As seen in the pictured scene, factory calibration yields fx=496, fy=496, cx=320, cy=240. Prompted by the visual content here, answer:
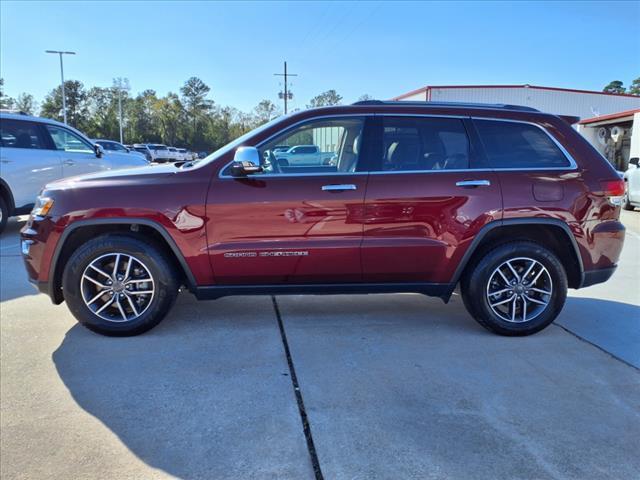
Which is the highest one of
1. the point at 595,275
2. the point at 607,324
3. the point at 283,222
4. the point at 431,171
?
the point at 431,171

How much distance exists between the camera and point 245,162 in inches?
147

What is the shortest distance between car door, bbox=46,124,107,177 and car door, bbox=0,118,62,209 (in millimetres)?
168

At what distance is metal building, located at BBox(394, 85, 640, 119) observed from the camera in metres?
28.8

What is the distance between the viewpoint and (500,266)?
410 cm

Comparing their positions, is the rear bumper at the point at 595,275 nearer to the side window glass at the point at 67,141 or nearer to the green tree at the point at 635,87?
the side window glass at the point at 67,141

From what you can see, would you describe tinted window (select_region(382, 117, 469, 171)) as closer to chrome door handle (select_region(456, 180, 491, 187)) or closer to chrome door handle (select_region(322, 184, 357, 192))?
chrome door handle (select_region(456, 180, 491, 187))

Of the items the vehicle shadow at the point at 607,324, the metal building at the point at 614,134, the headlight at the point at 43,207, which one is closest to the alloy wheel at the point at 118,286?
the headlight at the point at 43,207

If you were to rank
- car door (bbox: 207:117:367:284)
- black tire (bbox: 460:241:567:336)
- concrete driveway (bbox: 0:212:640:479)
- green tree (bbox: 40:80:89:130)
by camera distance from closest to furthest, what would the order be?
concrete driveway (bbox: 0:212:640:479), car door (bbox: 207:117:367:284), black tire (bbox: 460:241:567:336), green tree (bbox: 40:80:89:130)

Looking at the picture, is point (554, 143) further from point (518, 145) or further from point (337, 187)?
point (337, 187)

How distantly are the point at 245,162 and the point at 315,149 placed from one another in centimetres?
72

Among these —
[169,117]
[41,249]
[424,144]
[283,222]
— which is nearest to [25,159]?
[41,249]

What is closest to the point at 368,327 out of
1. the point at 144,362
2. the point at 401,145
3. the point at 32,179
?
the point at 401,145

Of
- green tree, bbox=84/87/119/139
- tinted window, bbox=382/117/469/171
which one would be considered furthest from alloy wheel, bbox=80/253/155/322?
green tree, bbox=84/87/119/139

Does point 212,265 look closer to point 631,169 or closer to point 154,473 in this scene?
point 154,473
